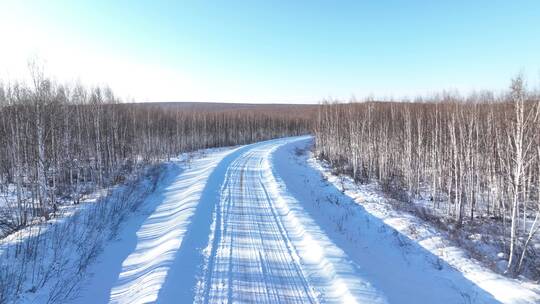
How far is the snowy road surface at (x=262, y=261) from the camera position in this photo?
229 inches

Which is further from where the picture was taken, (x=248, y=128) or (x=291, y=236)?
(x=248, y=128)

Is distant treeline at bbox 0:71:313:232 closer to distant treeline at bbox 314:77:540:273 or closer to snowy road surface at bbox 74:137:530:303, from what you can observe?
snowy road surface at bbox 74:137:530:303

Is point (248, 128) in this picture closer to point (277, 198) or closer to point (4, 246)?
point (277, 198)

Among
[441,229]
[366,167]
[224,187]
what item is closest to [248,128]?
[366,167]

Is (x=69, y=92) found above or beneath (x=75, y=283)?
above

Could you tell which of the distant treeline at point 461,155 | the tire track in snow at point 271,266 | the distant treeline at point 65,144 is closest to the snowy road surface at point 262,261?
the tire track in snow at point 271,266

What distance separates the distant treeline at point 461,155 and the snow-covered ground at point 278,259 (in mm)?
1981

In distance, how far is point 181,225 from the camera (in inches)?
374

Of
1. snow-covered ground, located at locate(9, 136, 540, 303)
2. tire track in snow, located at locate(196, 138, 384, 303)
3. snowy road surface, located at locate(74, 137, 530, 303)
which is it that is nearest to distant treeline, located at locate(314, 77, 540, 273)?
snow-covered ground, located at locate(9, 136, 540, 303)

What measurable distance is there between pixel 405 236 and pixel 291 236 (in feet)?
13.9

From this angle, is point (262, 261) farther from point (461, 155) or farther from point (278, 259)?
point (461, 155)

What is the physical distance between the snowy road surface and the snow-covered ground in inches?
1.0

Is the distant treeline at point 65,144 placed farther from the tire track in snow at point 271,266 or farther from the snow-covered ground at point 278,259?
the tire track in snow at point 271,266

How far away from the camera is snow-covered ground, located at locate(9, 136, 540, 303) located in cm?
587
